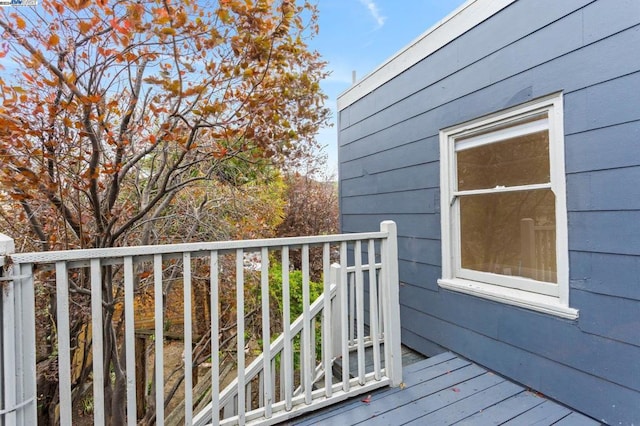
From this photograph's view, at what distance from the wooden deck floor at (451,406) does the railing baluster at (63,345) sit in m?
1.10

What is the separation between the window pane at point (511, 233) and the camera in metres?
2.21

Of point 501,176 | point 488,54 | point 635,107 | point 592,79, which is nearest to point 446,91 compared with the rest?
point 488,54

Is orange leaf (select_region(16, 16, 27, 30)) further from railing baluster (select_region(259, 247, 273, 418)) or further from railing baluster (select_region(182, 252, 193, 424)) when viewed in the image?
railing baluster (select_region(259, 247, 273, 418))

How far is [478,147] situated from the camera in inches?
104

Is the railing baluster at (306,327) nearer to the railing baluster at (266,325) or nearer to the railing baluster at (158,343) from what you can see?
the railing baluster at (266,325)

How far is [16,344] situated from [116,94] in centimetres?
→ 169

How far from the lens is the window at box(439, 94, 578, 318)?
209 centimetres

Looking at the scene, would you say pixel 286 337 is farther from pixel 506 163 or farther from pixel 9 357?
pixel 506 163

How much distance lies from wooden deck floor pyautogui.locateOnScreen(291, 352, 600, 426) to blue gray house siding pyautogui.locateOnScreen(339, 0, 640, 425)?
0.12m

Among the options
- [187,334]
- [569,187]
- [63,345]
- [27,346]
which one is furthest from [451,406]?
[27,346]

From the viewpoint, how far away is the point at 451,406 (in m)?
2.02

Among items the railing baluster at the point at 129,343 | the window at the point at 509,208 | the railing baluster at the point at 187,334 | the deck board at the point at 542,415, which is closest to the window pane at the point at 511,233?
the window at the point at 509,208

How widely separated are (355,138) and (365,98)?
1.66 ft

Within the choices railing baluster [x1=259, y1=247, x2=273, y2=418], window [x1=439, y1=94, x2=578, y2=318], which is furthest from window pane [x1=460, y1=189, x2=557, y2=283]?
railing baluster [x1=259, y1=247, x2=273, y2=418]
